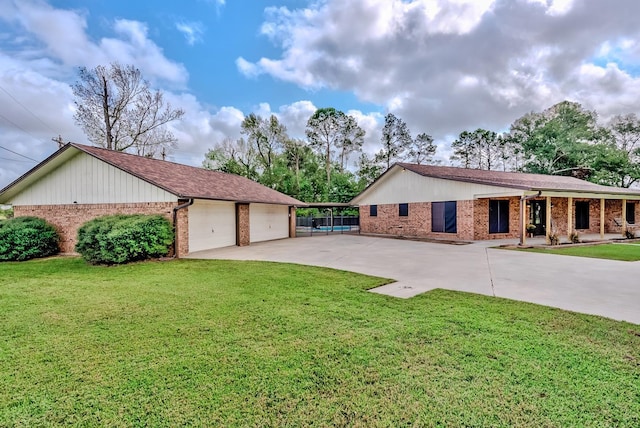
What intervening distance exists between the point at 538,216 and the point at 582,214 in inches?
161

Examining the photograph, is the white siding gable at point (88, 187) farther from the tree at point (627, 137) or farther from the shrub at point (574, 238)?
the tree at point (627, 137)

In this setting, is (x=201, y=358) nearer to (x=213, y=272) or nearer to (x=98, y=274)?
(x=213, y=272)

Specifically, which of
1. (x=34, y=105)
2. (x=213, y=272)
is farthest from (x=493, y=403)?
(x=34, y=105)

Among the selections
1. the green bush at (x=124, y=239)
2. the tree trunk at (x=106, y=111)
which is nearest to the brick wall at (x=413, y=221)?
the green bush at (x=124, y=239)

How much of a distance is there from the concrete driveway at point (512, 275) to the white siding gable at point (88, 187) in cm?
543

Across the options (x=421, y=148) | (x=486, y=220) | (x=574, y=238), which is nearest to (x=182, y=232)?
(x=486, y=220)

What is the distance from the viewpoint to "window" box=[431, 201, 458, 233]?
15.6 m

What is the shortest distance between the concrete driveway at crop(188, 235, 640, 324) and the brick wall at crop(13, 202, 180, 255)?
139 inches

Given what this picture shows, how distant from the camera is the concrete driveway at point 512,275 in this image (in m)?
5.19

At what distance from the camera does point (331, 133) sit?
34250mm

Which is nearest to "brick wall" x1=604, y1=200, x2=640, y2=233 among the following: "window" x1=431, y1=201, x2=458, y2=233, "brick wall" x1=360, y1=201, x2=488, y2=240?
"brick wall" x1=360, y1=201, x2=488, y2=240

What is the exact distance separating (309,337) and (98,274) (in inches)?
283

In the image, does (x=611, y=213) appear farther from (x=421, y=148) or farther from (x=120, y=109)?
(x=120, y=109)

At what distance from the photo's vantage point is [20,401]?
2.51 m
